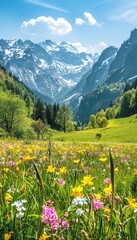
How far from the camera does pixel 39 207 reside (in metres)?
2.90

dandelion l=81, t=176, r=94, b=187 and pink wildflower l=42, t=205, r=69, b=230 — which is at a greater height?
dandelion l=81, t=176, r=94, b=187

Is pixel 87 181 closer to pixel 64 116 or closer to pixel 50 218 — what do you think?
pixel 50 218

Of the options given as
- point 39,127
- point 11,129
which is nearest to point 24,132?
point 11,129

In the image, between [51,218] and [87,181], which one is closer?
[51,218]

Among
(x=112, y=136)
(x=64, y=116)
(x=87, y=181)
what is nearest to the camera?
(x=87, y=181)

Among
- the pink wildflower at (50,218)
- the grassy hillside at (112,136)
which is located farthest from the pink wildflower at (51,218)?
the grassy hillside at (112,136)

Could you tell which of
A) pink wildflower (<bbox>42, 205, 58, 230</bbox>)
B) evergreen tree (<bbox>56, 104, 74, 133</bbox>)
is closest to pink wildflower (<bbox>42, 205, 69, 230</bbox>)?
pink wildflower (<bbox>42, 205, 58, 230</bbox>)

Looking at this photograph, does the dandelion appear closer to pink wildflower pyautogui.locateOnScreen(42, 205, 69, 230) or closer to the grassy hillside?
pink wildflower pyautogui.locateOnScreen(42, 205, 69, 230)

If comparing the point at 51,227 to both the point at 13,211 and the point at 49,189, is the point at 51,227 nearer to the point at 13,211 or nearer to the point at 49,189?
the point at 13,211

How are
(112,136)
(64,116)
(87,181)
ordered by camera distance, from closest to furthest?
(87,181)
(112,136)
(64,116)

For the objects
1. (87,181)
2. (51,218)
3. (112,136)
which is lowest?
(51,218)

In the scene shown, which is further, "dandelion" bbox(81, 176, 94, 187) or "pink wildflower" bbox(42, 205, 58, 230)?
"dandelion" bbox(81, 176, 94, 187)

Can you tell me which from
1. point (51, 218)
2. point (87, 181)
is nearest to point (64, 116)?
point (87, 181)

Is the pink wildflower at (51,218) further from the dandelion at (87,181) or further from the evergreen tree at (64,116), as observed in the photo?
the evergreen tree at (64,116)
